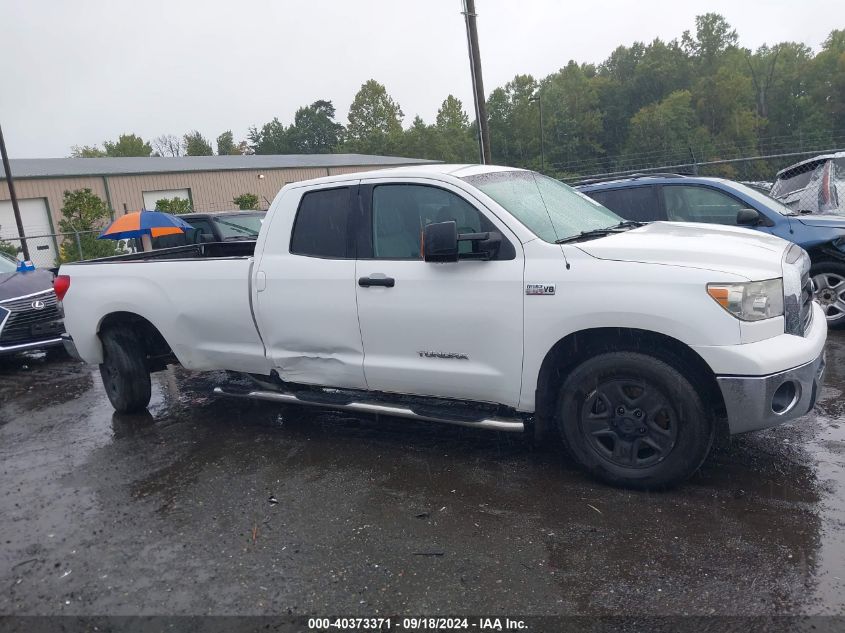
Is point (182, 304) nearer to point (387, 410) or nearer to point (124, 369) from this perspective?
point (124, 369)

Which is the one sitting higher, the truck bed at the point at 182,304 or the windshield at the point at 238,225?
the windshield at the point at 238,225

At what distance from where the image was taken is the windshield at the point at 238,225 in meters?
12.8

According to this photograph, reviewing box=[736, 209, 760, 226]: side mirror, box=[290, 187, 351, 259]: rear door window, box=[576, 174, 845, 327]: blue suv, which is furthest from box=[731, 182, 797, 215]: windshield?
box=[290, 187, 351, 259]: rear door window

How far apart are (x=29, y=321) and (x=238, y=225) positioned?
4883mm

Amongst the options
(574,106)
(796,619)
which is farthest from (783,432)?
(574,106)

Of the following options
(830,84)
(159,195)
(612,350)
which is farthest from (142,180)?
(830,84)

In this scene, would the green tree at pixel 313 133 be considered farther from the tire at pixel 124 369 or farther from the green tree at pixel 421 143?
the tire at pixel 124 369

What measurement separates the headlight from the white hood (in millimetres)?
59

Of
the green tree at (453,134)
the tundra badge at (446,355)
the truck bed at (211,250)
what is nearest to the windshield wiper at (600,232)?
the tundra badge at (446,355)

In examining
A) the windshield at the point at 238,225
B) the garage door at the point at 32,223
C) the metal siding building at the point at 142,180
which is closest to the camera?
the windshield at the point at 238,225

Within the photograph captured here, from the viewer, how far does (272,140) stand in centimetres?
9750

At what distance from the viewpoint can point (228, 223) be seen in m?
13.0

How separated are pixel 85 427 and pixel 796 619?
5658 millimetres

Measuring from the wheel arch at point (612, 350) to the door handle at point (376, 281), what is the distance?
3.72ft
